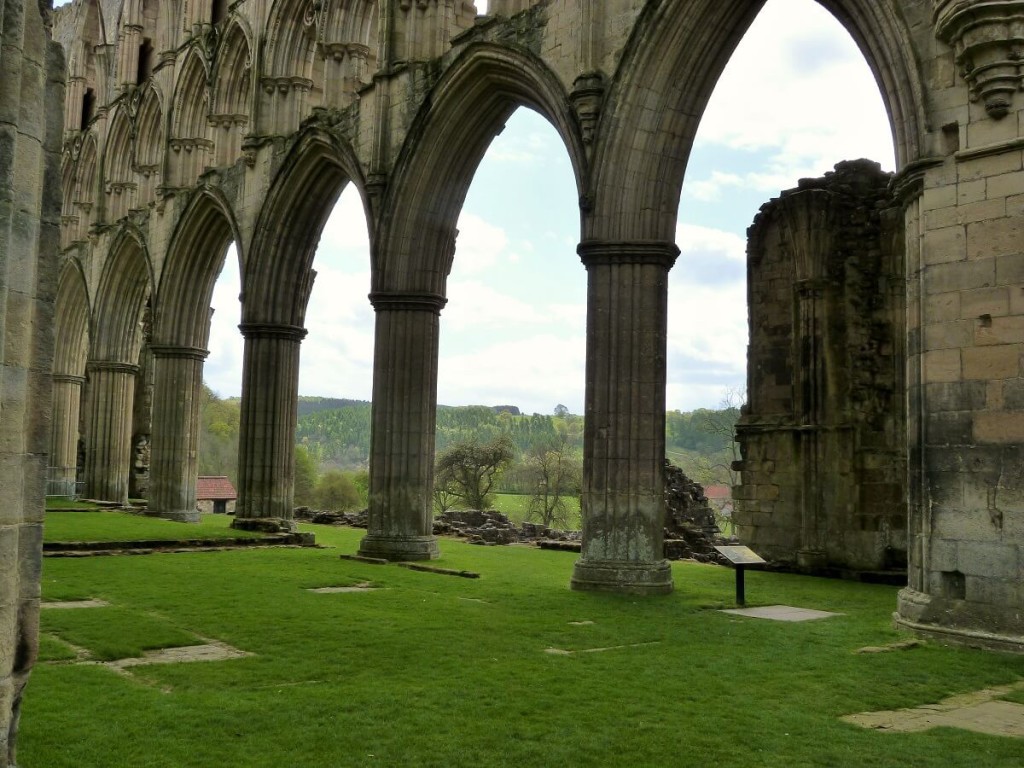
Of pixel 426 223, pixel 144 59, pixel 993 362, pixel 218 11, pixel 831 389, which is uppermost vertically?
pixel 144 59

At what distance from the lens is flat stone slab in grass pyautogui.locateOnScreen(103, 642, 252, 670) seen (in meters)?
6.40

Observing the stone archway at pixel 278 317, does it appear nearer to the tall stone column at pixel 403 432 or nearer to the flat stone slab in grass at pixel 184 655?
the tall stone column at pixel 403 432

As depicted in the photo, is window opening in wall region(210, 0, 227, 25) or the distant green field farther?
the distant green field

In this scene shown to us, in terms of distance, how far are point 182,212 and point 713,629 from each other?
61.0 ft

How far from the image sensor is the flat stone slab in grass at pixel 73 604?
350 inches

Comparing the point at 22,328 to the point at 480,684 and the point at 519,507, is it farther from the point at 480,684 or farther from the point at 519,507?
the point at 519,507

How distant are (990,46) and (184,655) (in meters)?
7.35

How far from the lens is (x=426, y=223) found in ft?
50.4

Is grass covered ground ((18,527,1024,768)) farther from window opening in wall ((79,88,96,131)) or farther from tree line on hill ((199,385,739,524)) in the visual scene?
window opening in wall ((79,88,96,131))

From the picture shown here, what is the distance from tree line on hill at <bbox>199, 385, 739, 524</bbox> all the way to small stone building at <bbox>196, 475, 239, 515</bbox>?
2.39 metres

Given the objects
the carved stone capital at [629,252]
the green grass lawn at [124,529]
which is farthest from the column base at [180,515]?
the carved stone capital at [629,252]

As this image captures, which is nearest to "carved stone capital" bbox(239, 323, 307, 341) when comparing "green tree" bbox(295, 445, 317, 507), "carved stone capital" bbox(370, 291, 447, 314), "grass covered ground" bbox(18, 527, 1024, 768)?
"carved stone capital" bbox(370, 291, 447, 314)

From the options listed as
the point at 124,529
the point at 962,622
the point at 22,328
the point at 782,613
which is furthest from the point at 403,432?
the point at 22,328

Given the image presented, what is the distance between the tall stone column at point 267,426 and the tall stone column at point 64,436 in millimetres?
13367
